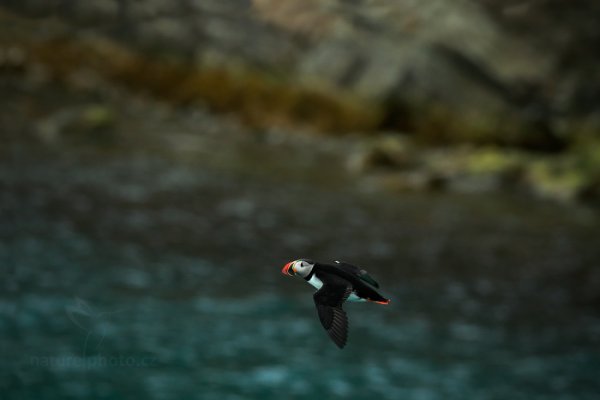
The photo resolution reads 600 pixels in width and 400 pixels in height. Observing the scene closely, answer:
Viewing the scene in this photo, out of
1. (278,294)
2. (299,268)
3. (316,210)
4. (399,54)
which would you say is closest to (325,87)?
(399,54)

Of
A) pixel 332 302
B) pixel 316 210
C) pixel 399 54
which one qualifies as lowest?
pixel 332 302

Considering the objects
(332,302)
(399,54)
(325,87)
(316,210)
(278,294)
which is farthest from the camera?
(316,210)

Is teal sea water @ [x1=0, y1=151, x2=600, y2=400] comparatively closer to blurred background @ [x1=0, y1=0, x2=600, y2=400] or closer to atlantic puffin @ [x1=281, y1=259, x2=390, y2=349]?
blurred background @ [x1=0, y1=0, x2=600, y2=400]

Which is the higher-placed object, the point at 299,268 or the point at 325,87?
the point at 325,87

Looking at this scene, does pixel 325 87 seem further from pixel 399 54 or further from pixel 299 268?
pixel 299 268

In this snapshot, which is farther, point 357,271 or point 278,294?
point 278,294

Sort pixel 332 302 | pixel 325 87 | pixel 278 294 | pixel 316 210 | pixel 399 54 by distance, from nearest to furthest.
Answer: pixel 332 302 → pixel 399 54 → pixel 325 87 → pixel 278 294 → pixel 316 210

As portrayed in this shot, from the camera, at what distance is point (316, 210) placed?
42750 mm

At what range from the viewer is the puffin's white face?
3.13m

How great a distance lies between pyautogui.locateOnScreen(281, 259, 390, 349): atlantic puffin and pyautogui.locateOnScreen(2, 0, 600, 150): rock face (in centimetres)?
1732

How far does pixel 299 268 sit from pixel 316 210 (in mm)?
39577

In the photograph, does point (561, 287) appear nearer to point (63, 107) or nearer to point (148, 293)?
point (148, 293)

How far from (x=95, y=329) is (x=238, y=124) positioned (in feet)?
51.4

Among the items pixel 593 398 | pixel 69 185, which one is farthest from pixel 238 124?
pixel 593 398
